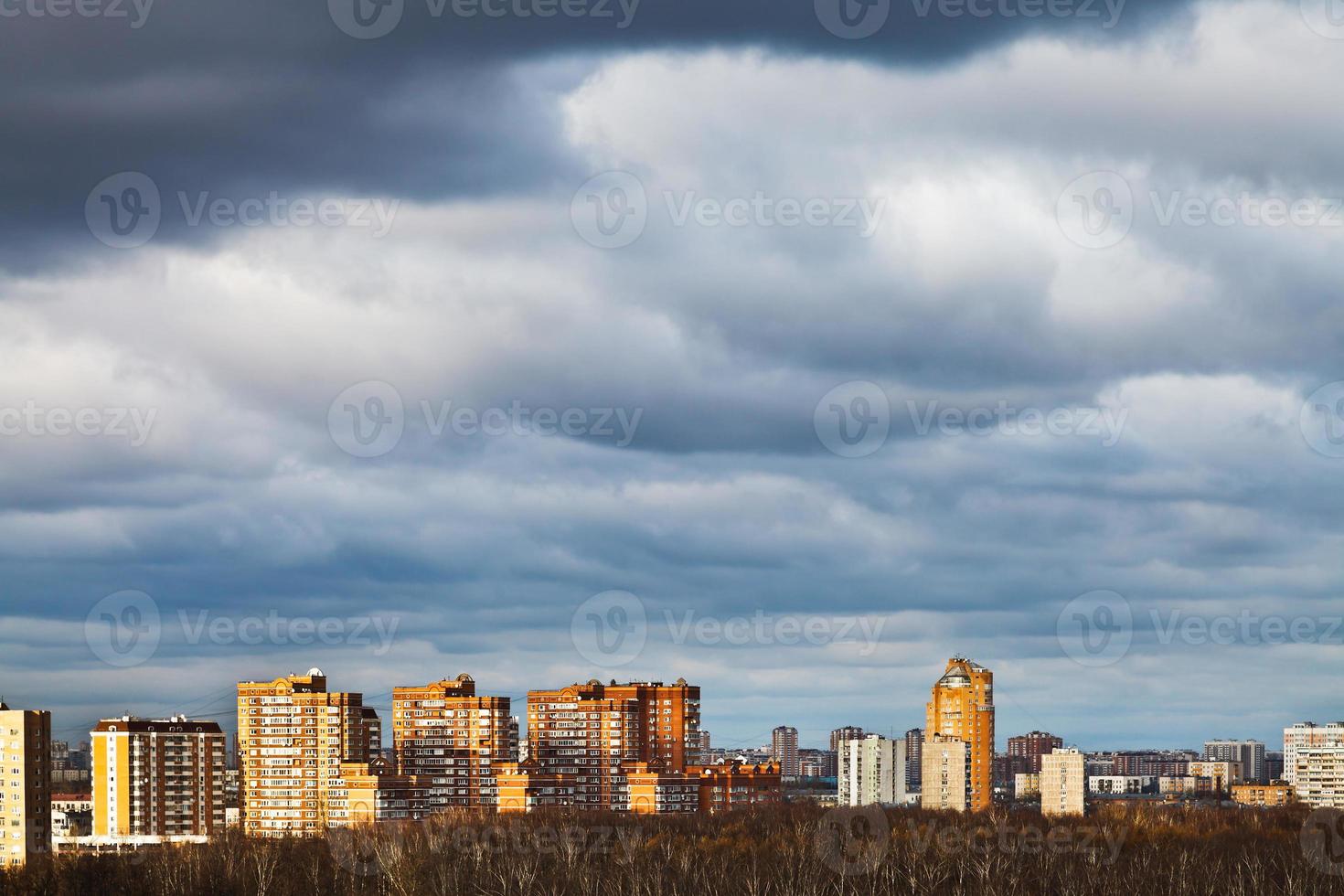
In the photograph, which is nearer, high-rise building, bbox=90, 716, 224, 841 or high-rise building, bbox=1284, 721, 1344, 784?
high-rise building, bbox=90, 716, 224, 841

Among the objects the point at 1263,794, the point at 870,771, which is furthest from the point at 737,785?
the point at 1263,794

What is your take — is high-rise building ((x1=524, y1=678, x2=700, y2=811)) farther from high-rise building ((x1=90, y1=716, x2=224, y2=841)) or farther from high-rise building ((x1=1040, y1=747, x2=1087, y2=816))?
high-rise building ((x1=1040, y1=747, x2=1087, y2=816))

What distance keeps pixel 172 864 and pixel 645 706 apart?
166ft

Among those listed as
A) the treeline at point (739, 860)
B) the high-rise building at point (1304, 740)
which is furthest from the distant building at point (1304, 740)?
the treeline at point (739, 860)

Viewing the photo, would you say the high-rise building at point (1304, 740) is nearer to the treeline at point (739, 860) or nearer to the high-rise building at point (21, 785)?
the treeline at point (739, 860)

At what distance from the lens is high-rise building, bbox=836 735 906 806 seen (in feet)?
485

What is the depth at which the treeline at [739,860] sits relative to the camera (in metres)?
66.2

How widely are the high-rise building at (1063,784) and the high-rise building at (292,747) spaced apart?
5619 centimetres

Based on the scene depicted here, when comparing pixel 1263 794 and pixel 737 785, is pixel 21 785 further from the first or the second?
pixel 1263 794

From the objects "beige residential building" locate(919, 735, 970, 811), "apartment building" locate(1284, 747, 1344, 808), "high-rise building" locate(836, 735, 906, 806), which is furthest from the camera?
"high-rise building" locate(836, 735, 906, 806)

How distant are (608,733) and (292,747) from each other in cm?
2144

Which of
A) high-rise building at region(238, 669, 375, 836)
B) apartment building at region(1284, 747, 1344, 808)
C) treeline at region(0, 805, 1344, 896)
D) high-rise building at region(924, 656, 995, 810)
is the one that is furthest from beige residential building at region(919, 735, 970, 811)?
high-rise building at region(238, 669, 375, 836)

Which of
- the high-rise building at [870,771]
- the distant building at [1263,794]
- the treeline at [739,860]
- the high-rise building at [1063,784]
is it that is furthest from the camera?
the distant building at [1263,794]

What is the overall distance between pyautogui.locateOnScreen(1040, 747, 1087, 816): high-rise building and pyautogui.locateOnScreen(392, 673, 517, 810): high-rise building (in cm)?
4601
